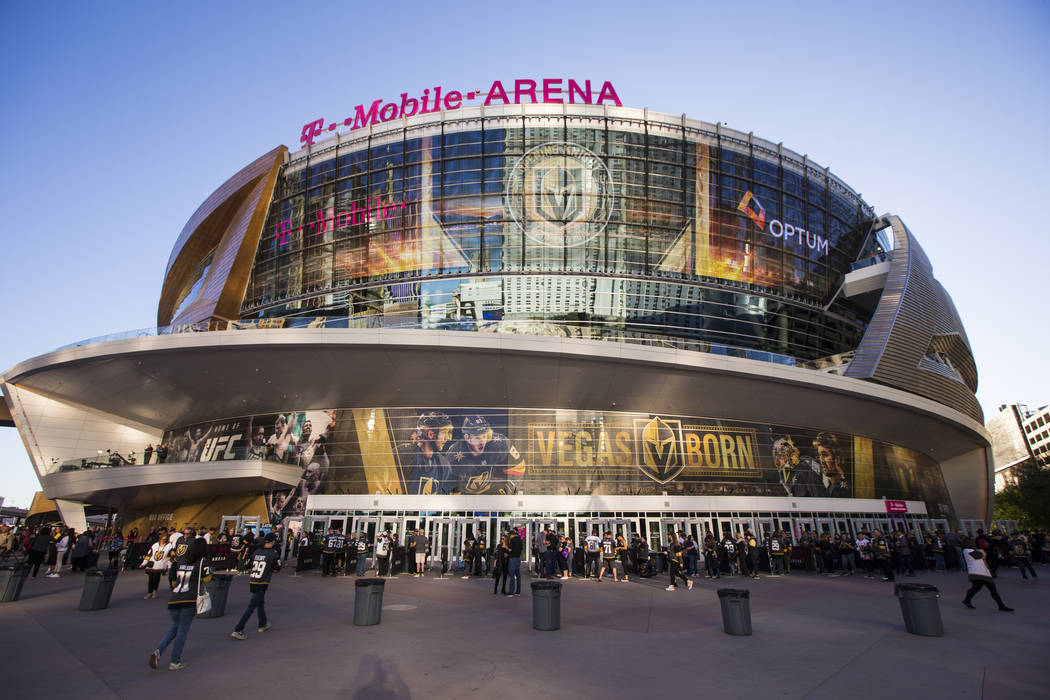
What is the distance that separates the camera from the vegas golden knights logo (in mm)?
31109

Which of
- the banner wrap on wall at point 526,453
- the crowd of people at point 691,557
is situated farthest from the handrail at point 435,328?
the crowd of people at point 691,557

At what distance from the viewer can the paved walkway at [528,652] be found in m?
6.60

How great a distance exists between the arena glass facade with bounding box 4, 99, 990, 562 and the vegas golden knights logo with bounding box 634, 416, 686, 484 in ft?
0.38

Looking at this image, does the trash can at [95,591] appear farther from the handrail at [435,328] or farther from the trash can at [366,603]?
the handrail at [435,328]

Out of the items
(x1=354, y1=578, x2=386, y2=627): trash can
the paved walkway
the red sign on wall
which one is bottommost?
the paved walkway

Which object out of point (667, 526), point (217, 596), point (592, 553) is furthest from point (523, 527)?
point (217, 596)

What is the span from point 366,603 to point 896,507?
3698 cm

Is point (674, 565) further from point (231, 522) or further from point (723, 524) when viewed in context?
point (231, 522)

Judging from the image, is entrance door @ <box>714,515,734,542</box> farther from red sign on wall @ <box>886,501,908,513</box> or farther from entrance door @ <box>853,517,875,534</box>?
red sign on wall @ <box>886,501,908,513</box>

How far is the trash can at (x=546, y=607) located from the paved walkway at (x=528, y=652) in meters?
0.29

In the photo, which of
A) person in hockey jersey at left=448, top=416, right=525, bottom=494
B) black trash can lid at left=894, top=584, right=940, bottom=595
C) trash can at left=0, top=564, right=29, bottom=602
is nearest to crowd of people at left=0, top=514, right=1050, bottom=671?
trash can at left=0, top=564, right=29, bottom=602

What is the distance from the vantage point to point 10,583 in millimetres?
13422

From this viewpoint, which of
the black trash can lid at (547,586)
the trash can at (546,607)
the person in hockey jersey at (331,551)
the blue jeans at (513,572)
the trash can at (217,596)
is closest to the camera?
the trash can at (546,607)

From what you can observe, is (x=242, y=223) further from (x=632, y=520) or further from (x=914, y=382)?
(x=914, y=382)
